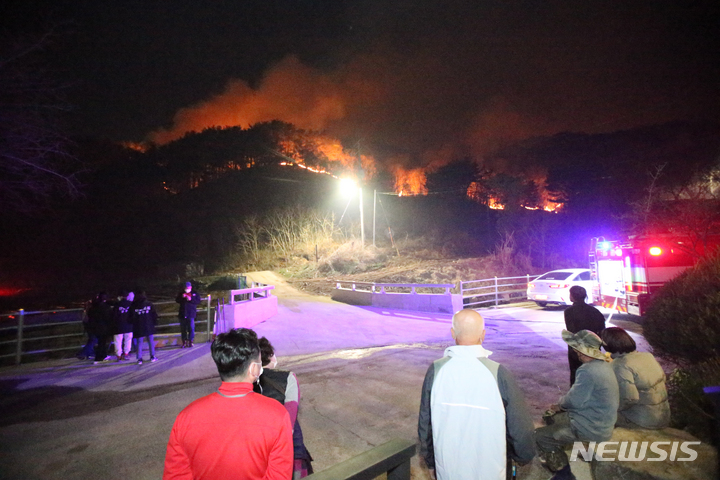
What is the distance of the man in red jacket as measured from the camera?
175 centimetres

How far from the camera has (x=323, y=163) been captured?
63156mm

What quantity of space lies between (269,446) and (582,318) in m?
4.89

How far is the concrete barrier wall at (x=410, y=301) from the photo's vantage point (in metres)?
14.8

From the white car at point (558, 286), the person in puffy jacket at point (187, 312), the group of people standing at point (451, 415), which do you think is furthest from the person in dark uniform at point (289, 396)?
the white car at point (558, 286)

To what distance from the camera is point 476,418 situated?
2.19 m

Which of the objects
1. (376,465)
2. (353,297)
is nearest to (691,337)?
(376,465)

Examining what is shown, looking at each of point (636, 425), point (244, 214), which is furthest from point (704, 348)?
→ point (244, 214)

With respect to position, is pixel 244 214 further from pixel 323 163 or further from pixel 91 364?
pixel 91 364

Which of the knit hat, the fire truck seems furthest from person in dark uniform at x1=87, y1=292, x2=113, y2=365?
the fire truck

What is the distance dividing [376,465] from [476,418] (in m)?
0.85

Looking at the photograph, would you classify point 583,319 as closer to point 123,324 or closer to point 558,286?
point 123,324

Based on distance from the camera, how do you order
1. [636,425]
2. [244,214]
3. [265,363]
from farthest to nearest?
[244,214], [636,425], [265,363]

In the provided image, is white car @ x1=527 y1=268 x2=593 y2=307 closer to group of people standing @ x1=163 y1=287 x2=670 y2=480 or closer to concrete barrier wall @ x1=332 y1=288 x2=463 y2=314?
concrete barrier wall @ x1=332 y1=288 x2=463 y2=314

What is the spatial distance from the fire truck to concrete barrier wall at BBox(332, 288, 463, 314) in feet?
17.1
